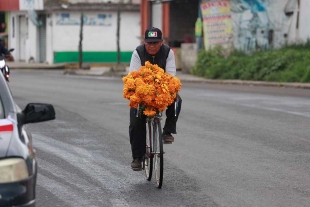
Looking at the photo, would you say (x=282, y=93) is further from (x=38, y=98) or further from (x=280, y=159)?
Answer: (x=280, y=159)

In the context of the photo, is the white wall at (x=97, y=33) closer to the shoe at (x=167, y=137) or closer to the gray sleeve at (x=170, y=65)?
the gray sleeve at (x=170, y=65)

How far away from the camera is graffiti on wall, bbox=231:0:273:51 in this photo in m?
34.0

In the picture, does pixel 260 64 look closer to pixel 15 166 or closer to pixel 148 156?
pixel 148 156

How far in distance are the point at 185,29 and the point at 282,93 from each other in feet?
58.0

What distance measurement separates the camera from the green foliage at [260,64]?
28766 millimetres

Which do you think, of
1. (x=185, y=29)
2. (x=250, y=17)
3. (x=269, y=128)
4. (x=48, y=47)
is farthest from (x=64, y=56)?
(x=269, y=128)

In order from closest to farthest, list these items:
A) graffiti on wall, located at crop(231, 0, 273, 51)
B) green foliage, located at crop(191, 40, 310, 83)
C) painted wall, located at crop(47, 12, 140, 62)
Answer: green foliage, located at crop(191, 40, 310, 83) → graffiti on wall, located at crop(231, 0, 273, 51) → painted wall, located at crop(47, 12, 140, 62)

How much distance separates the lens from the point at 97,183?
9688 millimetres

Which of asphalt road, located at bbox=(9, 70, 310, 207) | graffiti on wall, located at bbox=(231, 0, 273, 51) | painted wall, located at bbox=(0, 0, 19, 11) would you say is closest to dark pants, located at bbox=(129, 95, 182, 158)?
asphalt road, located at bbox=(9, 70, 310, 207)

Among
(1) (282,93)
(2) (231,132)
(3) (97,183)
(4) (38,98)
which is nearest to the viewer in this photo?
(3) (97,183)

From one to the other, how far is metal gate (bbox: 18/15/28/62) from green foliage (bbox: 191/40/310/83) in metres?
23.0

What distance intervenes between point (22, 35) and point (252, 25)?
83.6 ft

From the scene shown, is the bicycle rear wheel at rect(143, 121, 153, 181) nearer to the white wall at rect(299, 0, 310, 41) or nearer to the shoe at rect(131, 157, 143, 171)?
the shoe at rect(131, 157, 143, 171)

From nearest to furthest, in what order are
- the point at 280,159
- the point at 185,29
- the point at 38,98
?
the point at 280,159 < the point at 38,98 < the point at 185,29
